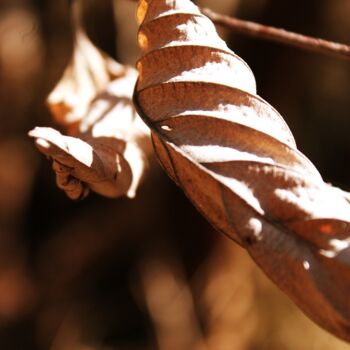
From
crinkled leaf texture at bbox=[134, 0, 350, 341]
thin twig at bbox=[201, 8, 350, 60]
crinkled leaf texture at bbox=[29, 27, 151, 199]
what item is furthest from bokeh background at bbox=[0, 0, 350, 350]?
crinkled leaf texture at bbox=[134, 0, 350, 341]

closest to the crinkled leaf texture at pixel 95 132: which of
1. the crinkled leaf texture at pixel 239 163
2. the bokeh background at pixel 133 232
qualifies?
the crinkled leaf texture at pixel 239 163

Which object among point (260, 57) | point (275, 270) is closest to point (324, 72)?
point (260, 57)

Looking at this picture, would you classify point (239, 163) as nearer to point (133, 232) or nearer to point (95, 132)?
point (95, 132)

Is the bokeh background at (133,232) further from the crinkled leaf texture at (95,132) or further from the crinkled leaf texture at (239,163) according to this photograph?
the crinkled leaf texture at (239,163)

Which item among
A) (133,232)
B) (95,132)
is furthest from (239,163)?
(133,232)

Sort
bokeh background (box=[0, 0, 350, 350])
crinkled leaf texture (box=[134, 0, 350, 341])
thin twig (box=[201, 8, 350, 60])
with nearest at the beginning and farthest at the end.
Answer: crinkled leaf texture (box=[134, 0, 350, 341])
thin twig (box=[201, 8, 350, 60])
bokeh background (box=[0, 0, 350, 350])

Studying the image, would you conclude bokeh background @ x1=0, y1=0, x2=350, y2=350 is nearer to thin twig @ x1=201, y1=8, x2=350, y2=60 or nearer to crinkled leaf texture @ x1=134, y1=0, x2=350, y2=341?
thin twig @ x1=201, y1=8, x2=350, y2=60
